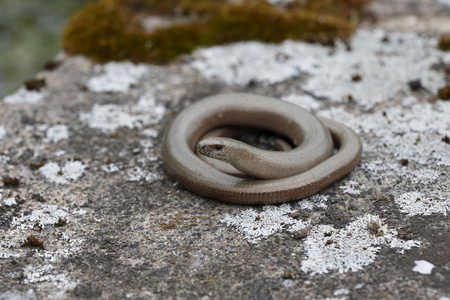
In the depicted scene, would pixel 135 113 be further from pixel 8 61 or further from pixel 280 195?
pixel 8 61

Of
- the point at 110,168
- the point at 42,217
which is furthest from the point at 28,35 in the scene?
the point at 42,217

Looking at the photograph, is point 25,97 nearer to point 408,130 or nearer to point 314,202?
point 314,202

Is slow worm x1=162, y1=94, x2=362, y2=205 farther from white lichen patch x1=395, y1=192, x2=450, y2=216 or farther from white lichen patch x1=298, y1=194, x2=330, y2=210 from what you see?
white lichen patch x1=395, y1=192, x2=450, y2=216

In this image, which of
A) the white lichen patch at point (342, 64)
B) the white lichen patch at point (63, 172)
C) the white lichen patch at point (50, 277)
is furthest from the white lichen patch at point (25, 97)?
the white lichen patch at point (50, 277)

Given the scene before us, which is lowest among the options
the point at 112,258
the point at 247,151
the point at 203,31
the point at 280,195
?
the point at 112,258

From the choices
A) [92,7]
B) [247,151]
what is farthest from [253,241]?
[92,7]

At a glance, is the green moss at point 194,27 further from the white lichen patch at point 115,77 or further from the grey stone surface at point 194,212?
the grey stone surface at point 194,212
